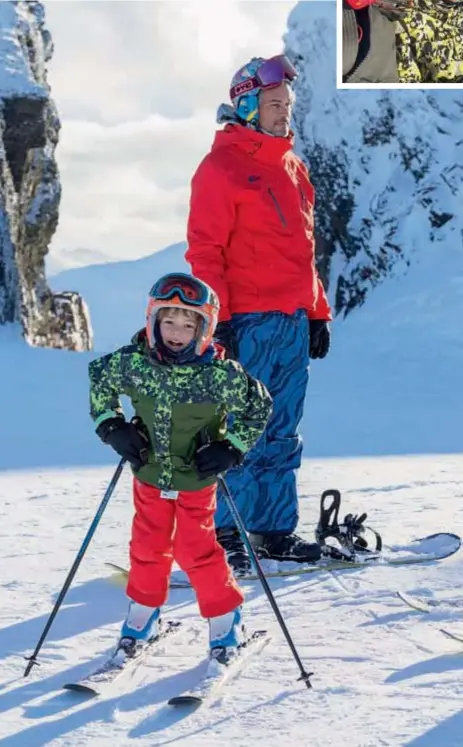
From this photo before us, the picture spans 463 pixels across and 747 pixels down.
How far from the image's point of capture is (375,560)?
4.57m

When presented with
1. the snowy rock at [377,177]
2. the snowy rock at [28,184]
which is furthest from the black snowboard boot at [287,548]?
the snowy rock at [377,177]

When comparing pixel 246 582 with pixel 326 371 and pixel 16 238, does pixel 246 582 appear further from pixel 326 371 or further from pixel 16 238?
pixel 16 238

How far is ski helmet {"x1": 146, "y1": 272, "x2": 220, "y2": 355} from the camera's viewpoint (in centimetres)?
305

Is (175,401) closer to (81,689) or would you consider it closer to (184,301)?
(184,301)

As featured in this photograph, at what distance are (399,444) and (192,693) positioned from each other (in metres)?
6.25

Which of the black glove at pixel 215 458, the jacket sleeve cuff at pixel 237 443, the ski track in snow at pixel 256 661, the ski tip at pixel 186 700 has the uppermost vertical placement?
the jacket sleeve cuff at pixel 237 443

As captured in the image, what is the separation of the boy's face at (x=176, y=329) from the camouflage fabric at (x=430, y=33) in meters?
14.8

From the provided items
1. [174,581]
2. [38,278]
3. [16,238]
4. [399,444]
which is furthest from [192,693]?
[38,278]

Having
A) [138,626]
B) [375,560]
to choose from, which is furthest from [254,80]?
[138,626]

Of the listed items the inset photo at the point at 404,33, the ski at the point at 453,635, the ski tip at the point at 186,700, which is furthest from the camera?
the inset photo at the point at 404,33

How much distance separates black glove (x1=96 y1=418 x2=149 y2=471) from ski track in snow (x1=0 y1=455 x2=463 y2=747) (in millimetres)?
689

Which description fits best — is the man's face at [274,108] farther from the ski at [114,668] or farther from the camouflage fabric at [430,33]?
the camouflage fabric at [430,33]

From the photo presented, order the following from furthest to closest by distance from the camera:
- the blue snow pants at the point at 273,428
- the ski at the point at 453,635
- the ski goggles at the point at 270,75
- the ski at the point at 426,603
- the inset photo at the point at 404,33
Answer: the inset photo at the point at 404,33, the blue snow pants at the point at 273,428, the ski goggles at the point at 270,75, the ski at the point at 426,603, the ski at the point at 453,635

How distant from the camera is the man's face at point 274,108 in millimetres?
4324
